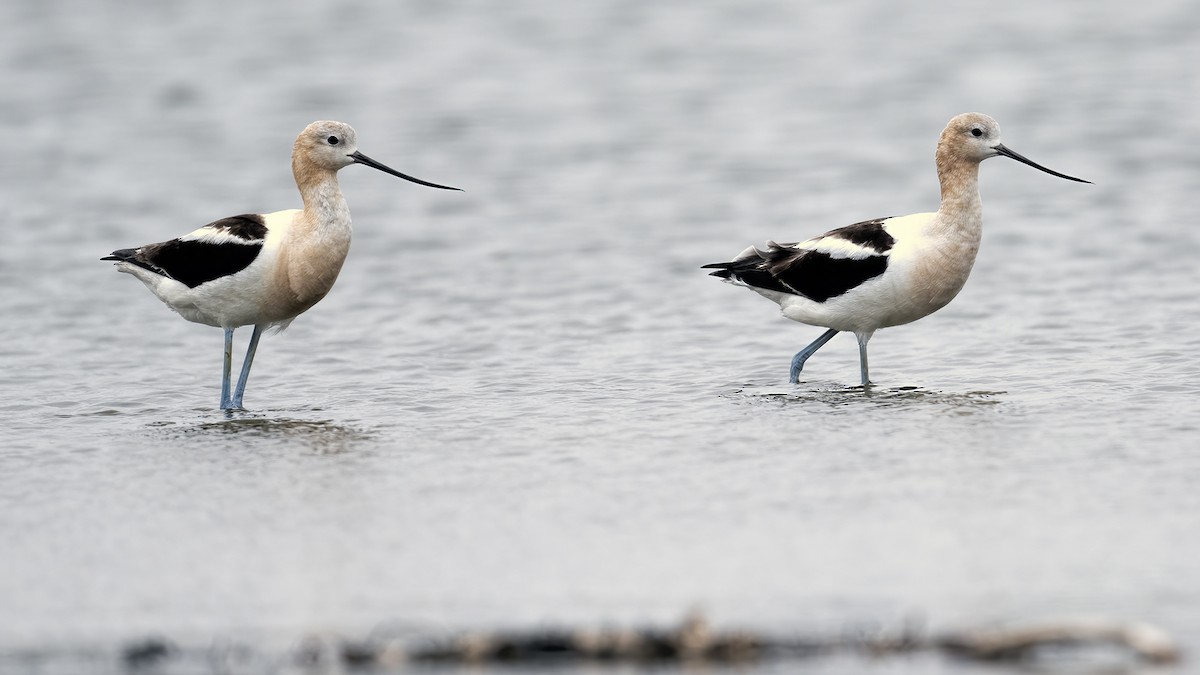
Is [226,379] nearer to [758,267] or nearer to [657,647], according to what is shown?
[758,267]

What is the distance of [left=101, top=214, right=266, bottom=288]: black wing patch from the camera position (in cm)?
848

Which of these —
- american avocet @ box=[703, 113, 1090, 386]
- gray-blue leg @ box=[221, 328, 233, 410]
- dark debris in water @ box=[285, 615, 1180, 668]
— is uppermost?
american avocet @ box=[703, 113, 1090, 386]

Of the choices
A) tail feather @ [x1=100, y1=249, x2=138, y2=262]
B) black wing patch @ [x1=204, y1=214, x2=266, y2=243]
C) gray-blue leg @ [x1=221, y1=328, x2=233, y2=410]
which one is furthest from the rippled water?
black wing patch @ [x1=204, y1=214, x2=266, y2=243]

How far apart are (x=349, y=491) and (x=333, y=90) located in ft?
40.6

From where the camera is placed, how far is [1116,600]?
17.1 ft

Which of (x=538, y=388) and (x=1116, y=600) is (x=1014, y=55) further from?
(x=1116, y=600)

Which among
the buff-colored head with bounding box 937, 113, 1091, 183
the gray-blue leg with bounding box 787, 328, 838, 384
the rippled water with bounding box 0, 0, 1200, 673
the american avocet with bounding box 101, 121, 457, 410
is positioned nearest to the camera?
the rippled water with bounding box 0, 0, 1200, 673

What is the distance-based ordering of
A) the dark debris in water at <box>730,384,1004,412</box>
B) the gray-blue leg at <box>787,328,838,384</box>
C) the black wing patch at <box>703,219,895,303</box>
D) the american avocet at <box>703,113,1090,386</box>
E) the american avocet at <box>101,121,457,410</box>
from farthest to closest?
1. the gray-blue leg at <box>787,328,838,384</box>
2. the black wing patch at <box>703,219,895,303</box>
3. the american avocet at <box>703,113,1090,386</box>
4. the american avocet at <box>101,121,457,410</box>
5. the dark debris in water at <box>730,384,1004,412</box>

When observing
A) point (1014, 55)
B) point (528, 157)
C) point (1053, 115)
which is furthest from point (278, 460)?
point (1014, 55)

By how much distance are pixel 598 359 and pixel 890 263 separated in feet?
5.42

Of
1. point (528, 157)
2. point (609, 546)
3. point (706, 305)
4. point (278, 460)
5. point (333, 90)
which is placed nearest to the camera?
point (609, 546)

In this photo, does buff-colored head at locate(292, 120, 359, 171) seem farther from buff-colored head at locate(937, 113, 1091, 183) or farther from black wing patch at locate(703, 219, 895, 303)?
buff-colored head at locate(937, 113, 1091, 183)

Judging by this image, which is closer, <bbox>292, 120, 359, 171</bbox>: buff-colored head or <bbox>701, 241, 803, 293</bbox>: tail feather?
<bbox>292, 120, 359, 171</bbox>: buff-colored head

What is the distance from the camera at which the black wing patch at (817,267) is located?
8.66 m
